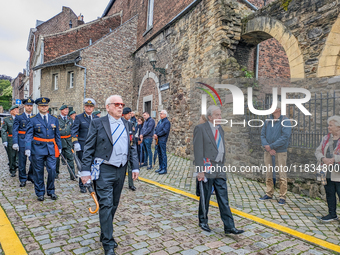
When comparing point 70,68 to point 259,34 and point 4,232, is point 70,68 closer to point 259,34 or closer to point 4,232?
point 259,34

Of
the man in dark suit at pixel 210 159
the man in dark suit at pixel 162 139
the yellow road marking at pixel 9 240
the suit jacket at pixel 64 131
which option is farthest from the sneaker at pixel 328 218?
the suit jacket at pixel 64 131

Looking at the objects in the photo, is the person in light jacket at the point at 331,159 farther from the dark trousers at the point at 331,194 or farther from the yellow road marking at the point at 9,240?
the yellow road marking at the point at 9,240

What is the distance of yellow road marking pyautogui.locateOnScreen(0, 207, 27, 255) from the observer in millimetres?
2973

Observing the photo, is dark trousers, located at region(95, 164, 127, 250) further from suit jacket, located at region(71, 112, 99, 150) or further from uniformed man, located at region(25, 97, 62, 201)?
suit jacket, located at region(71, 112, 99, 150)

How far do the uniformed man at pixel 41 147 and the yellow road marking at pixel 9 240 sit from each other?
Result: 121 centimetres

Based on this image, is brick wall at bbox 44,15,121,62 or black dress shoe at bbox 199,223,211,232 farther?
brick wall at bbox 44,15,121,62

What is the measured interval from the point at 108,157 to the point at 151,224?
143cm

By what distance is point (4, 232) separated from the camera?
346 cm

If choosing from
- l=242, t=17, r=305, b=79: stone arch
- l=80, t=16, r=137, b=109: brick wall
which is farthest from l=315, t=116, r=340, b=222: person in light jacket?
l=80, t=16, r=137, b=109: brick wall

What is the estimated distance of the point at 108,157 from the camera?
310 centimetres

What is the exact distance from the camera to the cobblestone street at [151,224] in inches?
125

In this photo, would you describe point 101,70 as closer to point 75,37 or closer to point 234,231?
point 75,37

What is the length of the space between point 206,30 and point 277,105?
563 centimetres

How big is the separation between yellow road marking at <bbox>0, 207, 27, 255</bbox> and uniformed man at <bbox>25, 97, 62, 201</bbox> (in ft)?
3.99
